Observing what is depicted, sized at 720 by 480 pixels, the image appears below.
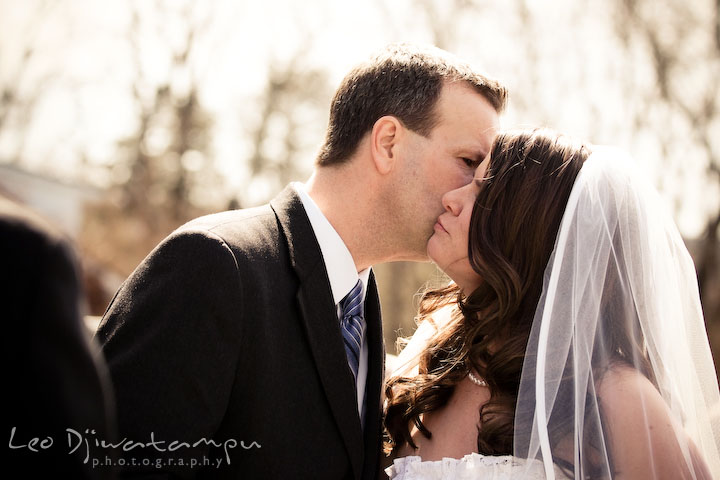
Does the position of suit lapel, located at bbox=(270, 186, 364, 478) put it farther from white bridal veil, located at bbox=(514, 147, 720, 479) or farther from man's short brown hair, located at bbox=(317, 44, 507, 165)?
man's short brown hair, located at bbox=(317, 44, 507, 165)

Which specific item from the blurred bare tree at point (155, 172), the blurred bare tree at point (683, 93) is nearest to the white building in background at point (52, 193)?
the blurred bare tree at point (155, 172)

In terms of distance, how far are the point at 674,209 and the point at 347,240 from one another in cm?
1219

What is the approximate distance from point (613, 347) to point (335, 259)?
124 centimetres

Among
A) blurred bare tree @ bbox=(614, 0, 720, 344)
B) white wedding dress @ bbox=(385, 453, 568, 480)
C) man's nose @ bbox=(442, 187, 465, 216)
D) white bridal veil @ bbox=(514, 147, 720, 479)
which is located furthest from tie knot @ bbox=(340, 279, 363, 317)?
blurred bare tree @ bbox=(614, 0, 720, 344)

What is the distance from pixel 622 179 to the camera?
2766mm

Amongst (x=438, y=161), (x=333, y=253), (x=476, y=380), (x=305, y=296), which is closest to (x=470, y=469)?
(x=476, y=380)

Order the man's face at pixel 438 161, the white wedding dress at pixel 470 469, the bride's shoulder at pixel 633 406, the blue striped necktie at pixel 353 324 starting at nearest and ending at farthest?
the bride's shoulder at pixel 633 406
the white wedding dress at pixel 470 469
the blue striped necktie at pixel 353 324
the man's face at pixel 438 161

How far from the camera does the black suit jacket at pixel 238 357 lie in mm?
2223

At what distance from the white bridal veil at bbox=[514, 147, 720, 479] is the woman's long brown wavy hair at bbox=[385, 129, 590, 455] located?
13 centimetres

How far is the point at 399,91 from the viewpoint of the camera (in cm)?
334

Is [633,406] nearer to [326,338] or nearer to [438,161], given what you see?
[326,338]

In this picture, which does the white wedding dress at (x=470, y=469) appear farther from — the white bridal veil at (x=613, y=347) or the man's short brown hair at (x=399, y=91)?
the man's short brown hair at (x=399, y=91)

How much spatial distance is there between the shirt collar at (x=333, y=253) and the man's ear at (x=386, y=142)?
437mm

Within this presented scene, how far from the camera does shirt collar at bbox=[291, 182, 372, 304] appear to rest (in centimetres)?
296
